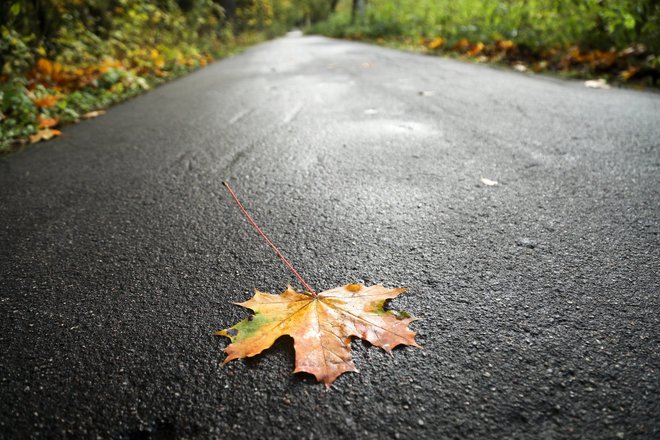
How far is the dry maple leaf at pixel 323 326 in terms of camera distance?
1.00m

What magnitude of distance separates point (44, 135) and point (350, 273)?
2.98 m

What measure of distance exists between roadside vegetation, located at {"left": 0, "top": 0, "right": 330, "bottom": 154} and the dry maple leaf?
282 centimetres

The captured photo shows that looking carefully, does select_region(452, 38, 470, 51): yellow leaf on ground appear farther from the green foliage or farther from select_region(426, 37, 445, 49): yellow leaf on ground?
select_region(426, 37, 445, 49): yellow leaf on ground

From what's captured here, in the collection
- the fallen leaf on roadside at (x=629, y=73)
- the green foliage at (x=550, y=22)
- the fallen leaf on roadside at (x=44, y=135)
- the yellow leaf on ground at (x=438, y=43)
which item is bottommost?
the fallen leaf on roadside at (x=44, y=135)

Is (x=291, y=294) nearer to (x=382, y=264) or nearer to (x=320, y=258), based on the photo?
(x=320, y=258)

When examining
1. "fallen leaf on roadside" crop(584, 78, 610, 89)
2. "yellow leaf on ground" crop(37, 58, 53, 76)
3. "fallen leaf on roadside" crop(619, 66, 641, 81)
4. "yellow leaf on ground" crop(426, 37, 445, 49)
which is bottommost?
"yellow leaf on ground" crop(37, 58, 53, 76)

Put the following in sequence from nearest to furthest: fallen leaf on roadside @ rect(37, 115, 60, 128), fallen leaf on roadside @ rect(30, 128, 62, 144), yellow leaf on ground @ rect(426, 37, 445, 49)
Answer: fallen leaf on roadside @ rect(30, 128, 62, 144) → fallen leaf on roadside @ rect(37, 115, 60, 128) → yellow leaf on ground @ rect(426, 37, 445, 49)

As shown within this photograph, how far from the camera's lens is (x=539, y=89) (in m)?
3.90

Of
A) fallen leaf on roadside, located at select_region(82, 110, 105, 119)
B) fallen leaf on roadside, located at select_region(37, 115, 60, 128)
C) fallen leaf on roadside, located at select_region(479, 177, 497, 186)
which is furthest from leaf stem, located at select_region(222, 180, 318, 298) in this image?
fallen leaf on roadside, located at select_region(82, 110, 105, 119)

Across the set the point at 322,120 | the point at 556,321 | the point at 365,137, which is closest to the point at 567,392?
the point at 556,321

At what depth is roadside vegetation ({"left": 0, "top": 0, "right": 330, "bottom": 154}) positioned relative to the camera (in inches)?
127

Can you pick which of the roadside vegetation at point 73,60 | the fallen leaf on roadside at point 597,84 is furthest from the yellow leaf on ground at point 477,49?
the roadside vegetation at point 73,60

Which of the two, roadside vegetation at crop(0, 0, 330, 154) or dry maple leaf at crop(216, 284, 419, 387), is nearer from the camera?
dry maple leaf at crop(216, 284, 419, 387)

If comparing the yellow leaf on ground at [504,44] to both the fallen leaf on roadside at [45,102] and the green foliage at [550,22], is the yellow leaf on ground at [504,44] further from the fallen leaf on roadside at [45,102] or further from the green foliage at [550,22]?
the fallen leaf on roadside at [45,102]
